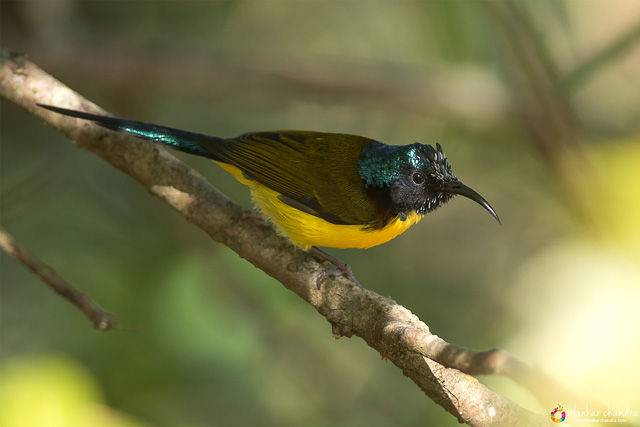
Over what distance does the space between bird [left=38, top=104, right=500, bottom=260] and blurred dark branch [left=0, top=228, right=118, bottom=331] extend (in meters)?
0.84

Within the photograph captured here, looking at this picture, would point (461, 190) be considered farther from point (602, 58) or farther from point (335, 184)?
point (602, 58)

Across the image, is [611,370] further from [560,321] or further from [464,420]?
[464,420]

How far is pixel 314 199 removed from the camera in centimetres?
350

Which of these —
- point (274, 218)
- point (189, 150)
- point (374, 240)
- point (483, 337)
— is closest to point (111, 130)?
point (189, 150)

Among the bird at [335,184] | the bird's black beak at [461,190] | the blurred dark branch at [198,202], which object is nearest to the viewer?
the blurred dark branch at [198,202]

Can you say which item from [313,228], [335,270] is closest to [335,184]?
[313,228]

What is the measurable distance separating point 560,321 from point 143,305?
246 cm

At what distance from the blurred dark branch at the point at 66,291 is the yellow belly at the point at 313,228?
1.00m

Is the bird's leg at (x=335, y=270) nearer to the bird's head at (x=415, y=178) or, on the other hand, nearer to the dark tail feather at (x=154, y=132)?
the bird's head at (x=415, y=178)

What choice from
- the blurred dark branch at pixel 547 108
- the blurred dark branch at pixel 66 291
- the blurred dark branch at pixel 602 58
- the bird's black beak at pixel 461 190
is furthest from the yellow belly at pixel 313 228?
the blurred dark branch at pixel 602 58

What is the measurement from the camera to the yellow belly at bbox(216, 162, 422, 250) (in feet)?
11.0

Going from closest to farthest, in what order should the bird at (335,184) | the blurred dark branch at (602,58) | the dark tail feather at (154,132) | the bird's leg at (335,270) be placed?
the bird's leg at (335,270) < the dark tail feather at (154,132) < the bird at (335,184) < the blurred dark branch at (602,58)

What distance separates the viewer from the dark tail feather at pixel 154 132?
123 inches

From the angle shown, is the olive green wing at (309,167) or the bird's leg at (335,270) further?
the olive green wing at (309,167)
